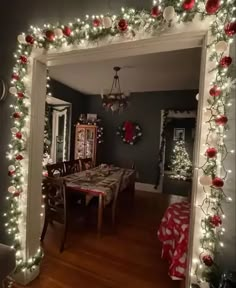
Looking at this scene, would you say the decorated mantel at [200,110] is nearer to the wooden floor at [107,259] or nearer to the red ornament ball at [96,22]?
the red ornament ball at [96,22]

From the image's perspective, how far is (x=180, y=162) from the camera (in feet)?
19.0

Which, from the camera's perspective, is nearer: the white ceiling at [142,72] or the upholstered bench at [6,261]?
the upholstered bench at [6,261]

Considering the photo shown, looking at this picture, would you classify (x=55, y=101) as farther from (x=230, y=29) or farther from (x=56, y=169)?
(x=230, y=29)

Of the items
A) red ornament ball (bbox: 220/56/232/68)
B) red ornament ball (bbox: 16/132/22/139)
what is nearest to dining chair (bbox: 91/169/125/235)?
red ornament ball (bbox: 16/132/22/139)

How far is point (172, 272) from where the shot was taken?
2076mm

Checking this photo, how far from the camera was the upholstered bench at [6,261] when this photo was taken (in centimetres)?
157

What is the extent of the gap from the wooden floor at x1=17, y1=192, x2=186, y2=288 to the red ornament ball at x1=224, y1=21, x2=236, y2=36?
2.32 m

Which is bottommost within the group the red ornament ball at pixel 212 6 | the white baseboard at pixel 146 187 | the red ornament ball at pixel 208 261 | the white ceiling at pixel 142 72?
the white baseboard at pixel 146 187

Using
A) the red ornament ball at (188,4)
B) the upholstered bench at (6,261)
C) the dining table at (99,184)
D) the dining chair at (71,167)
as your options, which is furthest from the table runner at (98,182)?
the red ornament ball at (188,4)

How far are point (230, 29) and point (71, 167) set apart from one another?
363 centimetres

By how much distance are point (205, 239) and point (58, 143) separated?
566cm

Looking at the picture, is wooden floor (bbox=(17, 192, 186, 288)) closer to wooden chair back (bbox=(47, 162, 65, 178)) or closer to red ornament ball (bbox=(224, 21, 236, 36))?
wooden chair back (bbox=(47, 162, 65, 178))

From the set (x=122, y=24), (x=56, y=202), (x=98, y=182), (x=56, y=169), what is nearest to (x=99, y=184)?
(x=98, y=182)

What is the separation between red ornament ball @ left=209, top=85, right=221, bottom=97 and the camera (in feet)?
4.52
